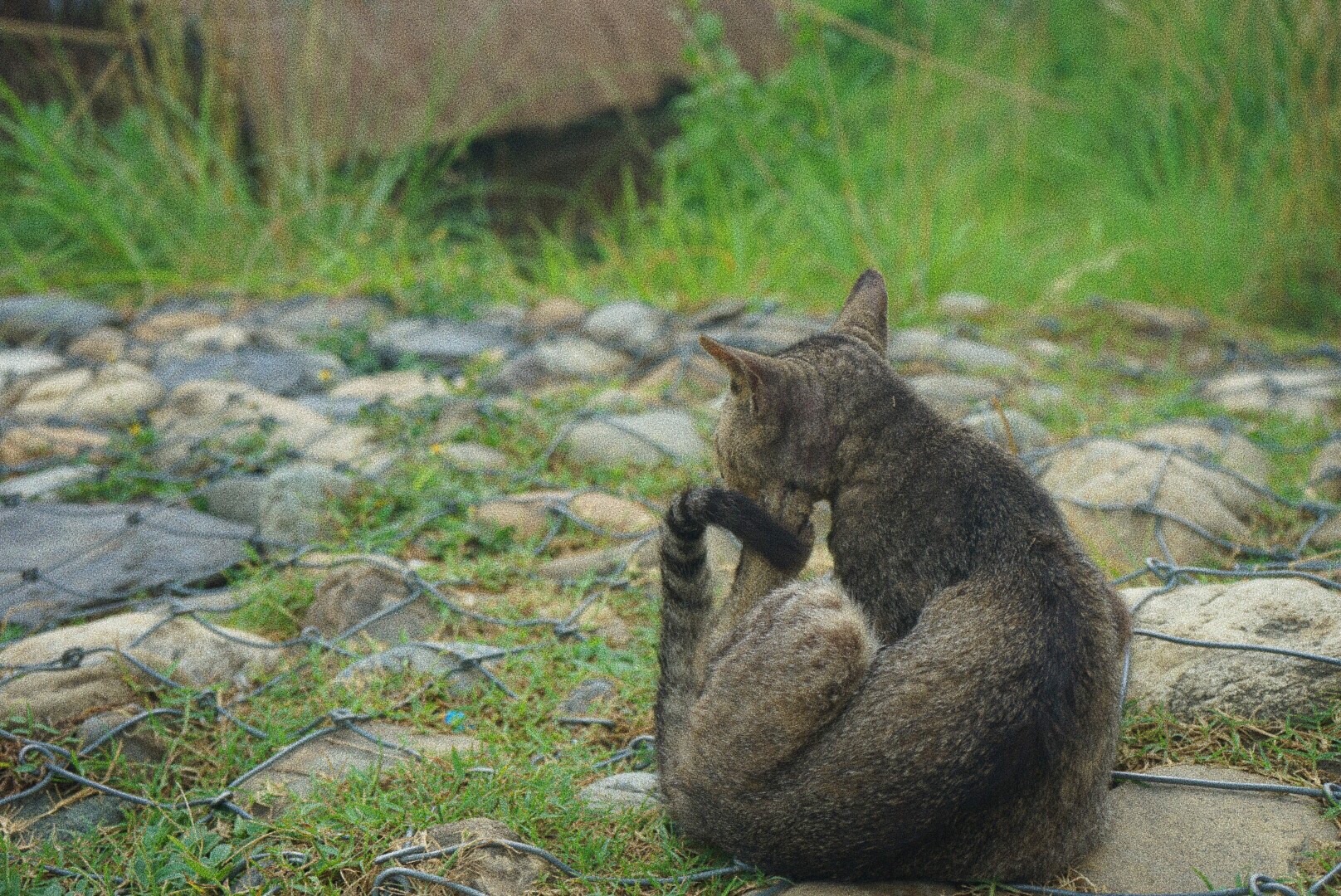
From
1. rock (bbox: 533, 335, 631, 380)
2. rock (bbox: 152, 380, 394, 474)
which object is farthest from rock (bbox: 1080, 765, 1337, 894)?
rock (bbox: 533, 335, 631, 380)

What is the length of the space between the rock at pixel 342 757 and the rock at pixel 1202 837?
153 cm

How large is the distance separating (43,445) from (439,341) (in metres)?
1.91

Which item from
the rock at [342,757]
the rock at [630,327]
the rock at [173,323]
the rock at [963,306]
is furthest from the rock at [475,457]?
the rock at [963,306]

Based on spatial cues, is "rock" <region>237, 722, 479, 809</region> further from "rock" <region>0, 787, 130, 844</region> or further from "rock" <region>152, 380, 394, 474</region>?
"rock" <region>152, 380, 394, 474</region>

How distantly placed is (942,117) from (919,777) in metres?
7.03

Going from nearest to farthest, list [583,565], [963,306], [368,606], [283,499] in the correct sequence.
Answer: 1. [368,606]
2. [583,565]
3. [283,499]
4. [963,306]

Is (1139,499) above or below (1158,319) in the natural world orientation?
above

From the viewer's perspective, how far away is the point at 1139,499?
160 inches

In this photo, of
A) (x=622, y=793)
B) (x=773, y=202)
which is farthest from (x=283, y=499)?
(x=773, y=202)

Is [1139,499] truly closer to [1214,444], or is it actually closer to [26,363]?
[1214,444]

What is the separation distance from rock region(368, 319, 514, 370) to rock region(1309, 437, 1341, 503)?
12.1ft

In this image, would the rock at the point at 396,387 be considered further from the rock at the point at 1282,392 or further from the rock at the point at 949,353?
the rock at the point at 1282,392

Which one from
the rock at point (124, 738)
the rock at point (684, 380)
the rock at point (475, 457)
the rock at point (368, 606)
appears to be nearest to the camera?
the rock at point (124, 738)

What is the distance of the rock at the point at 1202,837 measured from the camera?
235 centimetres
